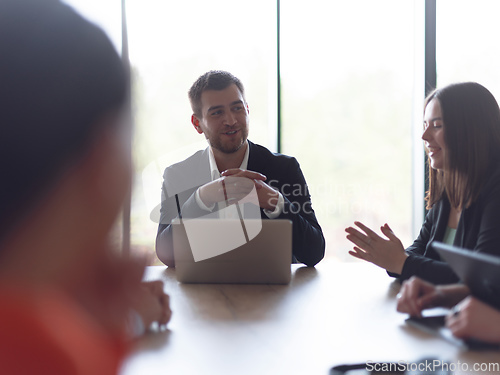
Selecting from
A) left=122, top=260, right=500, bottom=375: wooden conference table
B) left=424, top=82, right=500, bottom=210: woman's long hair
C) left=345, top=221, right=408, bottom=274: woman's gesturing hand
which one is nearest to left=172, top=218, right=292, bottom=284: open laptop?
left=122, top=260, right=500, bottom=375: wooden conference table

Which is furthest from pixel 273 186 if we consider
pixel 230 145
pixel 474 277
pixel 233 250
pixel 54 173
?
pixel 54 173

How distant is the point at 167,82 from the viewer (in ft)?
13.3

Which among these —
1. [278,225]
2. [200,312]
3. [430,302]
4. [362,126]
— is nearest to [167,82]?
[362,126]

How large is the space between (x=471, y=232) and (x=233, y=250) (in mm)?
910

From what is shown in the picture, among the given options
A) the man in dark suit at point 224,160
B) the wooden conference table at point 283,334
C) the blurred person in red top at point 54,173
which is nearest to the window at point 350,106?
the man in dark suit at point 224,160

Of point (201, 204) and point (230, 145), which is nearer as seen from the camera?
point (201, 204)

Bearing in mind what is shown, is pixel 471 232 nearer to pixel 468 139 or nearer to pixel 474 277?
pixel 468 139

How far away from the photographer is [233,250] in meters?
1.65

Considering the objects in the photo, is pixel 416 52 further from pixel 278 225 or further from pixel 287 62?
pixel 278 225

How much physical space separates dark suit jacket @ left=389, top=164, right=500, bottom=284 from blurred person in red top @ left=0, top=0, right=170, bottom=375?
130 cm

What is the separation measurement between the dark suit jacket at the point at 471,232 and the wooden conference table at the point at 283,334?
0.12 meters

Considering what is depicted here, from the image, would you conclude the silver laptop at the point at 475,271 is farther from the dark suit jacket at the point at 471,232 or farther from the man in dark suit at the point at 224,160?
the man in dark suit at the point at 224,160

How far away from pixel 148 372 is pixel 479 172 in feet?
5.01

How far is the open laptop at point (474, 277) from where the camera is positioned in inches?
36.5
